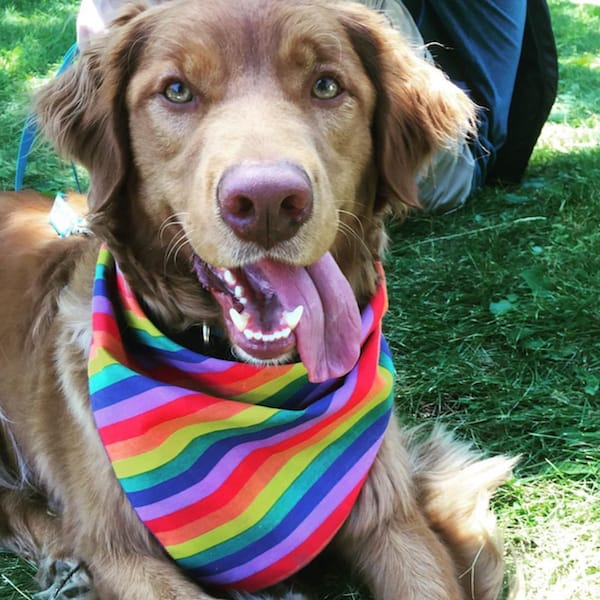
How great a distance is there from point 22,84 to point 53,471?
18.1ft

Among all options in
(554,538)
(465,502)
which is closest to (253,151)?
Answer: (465,502)

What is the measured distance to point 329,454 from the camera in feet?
A: 8.34

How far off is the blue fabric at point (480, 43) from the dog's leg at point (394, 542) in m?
2.93

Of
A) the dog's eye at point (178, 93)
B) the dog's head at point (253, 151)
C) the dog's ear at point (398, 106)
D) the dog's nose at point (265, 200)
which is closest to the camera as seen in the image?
the dog's nose at point (265, 200)

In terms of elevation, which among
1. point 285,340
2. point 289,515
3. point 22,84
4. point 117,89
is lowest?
point 22,84

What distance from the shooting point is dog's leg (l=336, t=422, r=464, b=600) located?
2404 millimetres

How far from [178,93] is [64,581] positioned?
1.61m

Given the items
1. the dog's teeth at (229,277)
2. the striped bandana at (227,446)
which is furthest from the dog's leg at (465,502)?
the dog's teeth at (229,277)

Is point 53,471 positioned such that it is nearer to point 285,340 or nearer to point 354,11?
point 285,340

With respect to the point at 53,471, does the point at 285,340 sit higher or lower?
higher

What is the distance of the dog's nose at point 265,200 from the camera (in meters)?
1.91

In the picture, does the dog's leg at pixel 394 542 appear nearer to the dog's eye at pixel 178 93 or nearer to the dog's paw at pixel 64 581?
the dog's paw at pixel 64 581

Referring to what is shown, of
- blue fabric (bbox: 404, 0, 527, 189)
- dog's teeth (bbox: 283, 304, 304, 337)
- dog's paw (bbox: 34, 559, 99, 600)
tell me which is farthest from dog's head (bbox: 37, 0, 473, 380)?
blue fabric (bbox: 404, 0, 527, 189)

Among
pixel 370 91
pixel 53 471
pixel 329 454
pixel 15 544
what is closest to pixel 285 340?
pixel 329 454
